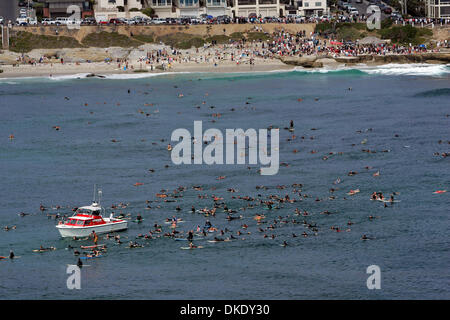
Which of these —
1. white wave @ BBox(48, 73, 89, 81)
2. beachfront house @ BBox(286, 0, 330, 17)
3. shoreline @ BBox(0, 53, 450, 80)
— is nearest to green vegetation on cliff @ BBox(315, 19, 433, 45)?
shoreline @ BBox(0, 53, 450, 80)

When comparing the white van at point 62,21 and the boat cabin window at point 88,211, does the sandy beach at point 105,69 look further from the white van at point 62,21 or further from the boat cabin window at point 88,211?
the boat cabin window at point 88,211

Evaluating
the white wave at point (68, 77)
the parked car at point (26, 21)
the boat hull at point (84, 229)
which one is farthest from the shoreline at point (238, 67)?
the boat hull at point (84, 229)

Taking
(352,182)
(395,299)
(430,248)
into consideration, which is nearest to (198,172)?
(352,182)

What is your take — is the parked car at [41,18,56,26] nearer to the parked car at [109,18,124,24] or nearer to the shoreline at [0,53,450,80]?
the parked car at [109,18,124,24]

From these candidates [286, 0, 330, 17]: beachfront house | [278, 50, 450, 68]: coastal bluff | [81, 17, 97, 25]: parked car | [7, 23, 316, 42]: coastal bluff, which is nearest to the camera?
[278, 50, 450, 68]: coastal bluff

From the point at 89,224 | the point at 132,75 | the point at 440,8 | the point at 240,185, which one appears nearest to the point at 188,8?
the point at 132,75

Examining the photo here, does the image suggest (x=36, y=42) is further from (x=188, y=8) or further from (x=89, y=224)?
(x=89, y=224)
